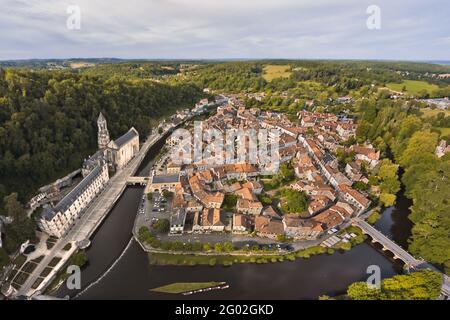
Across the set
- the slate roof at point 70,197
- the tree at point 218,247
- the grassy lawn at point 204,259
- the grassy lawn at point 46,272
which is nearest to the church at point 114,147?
the slate roof at point 70,197

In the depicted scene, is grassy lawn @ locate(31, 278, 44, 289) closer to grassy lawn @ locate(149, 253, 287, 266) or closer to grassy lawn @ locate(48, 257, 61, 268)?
grassy lawn @ locate(48, 257, 61, 268)

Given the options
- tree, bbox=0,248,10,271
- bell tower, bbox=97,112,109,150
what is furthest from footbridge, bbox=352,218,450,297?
bell tower, bbox=97,112,109,150

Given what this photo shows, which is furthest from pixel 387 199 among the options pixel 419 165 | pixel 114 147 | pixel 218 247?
pixel 114 147

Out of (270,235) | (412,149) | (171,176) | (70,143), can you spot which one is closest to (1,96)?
(70,143)

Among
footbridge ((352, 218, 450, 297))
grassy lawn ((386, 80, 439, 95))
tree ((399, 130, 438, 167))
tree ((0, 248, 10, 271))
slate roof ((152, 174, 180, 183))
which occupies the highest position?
grassy lawn ((386, 80, 439, 95))

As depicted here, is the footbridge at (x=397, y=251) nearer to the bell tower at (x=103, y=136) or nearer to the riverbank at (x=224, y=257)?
the riverbank at (x=224, y=257)

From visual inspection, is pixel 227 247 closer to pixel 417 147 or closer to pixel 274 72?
pixel 417 147
